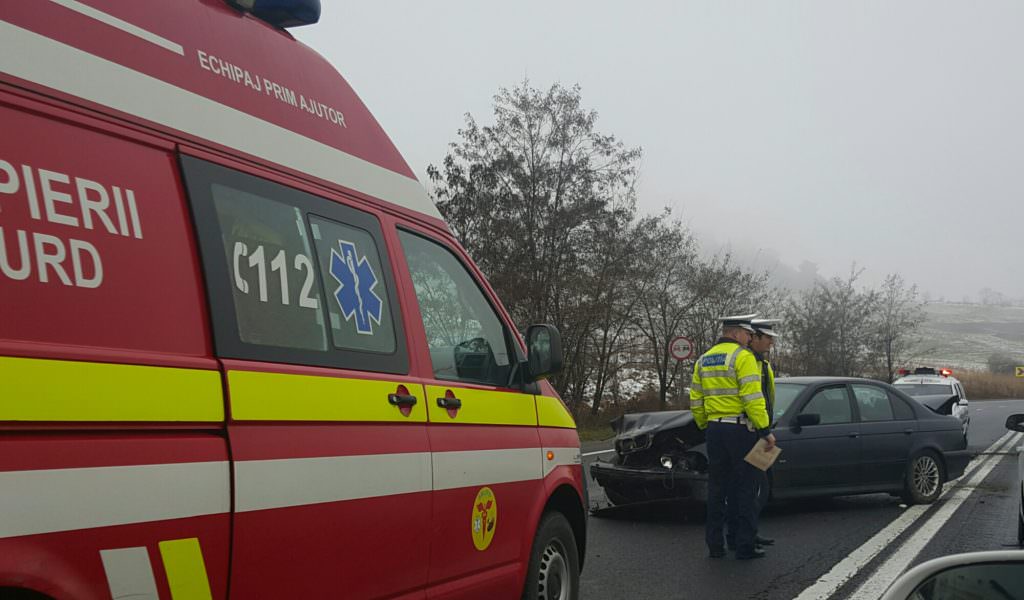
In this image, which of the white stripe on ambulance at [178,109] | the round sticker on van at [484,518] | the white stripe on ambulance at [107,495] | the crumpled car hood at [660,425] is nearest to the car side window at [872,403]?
the crumpled car hood at [660,425]

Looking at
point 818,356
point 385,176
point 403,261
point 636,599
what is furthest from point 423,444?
point 818,356

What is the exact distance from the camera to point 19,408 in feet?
6.75

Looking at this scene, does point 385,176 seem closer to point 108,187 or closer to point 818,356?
point 108,187

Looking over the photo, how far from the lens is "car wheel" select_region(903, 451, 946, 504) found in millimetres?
10195

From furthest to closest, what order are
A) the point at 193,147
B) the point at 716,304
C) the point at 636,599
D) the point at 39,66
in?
the point at 716,304, the point at 636,599, the point at 193,147, the point at 39,66

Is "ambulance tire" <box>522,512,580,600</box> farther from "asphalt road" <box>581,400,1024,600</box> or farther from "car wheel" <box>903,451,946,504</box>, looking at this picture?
"car wheel" <box>903,451,946,504</box>

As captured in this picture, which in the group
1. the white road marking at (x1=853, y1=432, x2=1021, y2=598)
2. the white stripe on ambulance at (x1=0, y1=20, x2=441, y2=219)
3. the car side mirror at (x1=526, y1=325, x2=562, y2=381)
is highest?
the white stripe on ambulance at (x1=0, y1=20, x2=441, y2=219)

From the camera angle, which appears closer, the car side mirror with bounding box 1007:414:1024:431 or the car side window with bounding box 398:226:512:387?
the car side window with bounding box 398:226:512:387

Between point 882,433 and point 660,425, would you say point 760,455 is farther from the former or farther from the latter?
point 882,433

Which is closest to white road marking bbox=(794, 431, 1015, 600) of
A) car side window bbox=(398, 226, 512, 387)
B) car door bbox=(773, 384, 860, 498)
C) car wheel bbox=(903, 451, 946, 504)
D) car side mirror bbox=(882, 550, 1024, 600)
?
car wheel bbox=(903, 451, 946, 504)

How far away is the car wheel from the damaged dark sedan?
0.01m

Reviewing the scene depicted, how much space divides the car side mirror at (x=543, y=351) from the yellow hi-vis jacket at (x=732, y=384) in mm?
3201

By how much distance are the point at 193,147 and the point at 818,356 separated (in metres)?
54.6

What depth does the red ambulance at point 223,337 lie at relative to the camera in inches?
88.1
